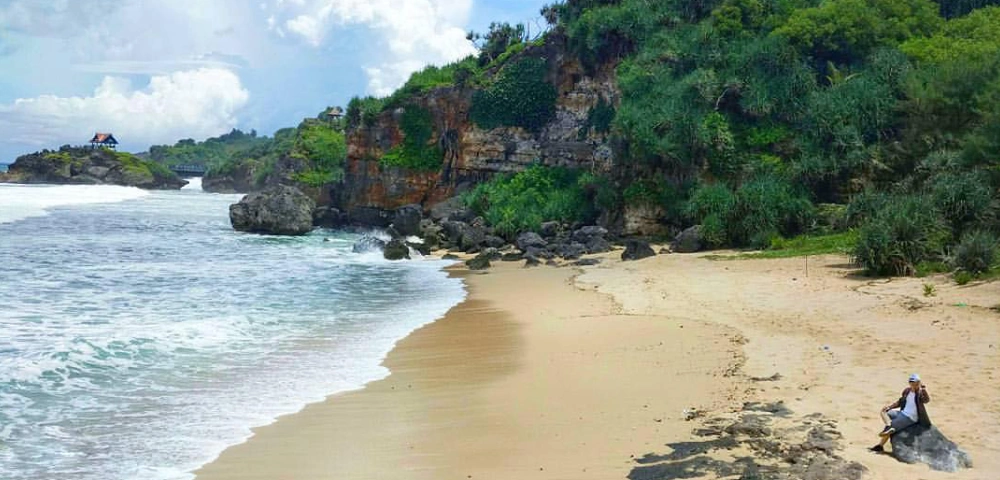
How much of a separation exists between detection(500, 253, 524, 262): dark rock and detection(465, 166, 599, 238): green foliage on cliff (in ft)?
19.9

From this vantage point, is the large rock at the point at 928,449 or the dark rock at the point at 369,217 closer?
the large rock at the point at 928,449

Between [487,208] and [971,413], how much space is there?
36849 mm

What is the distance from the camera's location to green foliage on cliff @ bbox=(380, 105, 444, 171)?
2072 inches

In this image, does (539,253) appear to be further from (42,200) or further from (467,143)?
(42,200)

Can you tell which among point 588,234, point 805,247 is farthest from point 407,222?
point 805,247

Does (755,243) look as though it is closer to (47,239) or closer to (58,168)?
(47,239)

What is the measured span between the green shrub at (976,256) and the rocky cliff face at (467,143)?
88.9 ft

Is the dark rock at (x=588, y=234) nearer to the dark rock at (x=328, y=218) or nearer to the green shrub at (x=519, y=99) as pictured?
the green shrub at (x=519, y=99)

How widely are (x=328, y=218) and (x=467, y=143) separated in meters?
10.8

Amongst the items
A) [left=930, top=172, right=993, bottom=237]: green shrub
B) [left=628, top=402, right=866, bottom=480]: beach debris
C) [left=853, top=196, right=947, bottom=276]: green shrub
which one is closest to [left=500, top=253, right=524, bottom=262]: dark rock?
[left=853, top=196, right=947, bottom=276]: green shrub

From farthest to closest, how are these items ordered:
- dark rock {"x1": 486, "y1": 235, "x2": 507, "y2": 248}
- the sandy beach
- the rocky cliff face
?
1. the rocky cliff face
2. dark rock {"x1": 486, "y1": 235, "x2": 507, "y2": 248}
3. the sandy beach

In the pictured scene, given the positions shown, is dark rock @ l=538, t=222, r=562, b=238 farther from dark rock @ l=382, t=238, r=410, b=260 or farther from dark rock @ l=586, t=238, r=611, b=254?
dark rock @ l=382, t=238, r=410, b=260

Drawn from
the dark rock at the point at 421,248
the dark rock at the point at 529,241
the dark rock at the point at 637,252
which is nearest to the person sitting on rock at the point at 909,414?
the dark rock at the point at 637,252

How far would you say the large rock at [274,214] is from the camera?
46.6 metres
